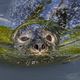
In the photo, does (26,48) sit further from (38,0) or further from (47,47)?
(38,0)

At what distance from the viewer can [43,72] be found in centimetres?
134

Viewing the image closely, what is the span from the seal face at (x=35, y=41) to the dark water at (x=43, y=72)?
0.22ft

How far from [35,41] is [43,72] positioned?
0.53ft

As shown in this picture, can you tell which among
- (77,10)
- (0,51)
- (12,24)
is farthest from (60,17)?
(0,51)

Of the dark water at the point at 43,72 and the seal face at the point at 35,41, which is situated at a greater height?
the seal face at the point at 35,41

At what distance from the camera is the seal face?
1.40 m

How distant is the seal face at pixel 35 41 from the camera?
4.58 ft

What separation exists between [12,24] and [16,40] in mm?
154

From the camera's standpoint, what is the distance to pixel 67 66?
1372 millimetres

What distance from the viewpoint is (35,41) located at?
4.68 ft

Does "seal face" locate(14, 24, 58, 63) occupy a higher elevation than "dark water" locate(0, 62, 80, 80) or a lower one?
higher

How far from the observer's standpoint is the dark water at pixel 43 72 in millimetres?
1321

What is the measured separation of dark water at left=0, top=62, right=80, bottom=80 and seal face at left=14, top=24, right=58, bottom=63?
0.07 metres

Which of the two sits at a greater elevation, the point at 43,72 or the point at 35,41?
the point at 35,41
